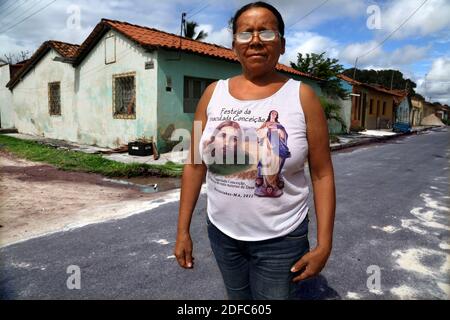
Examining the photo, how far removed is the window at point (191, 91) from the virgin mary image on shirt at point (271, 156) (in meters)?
10.0

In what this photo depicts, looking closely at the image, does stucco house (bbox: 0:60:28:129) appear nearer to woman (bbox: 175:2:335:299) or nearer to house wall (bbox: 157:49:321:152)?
house wall (bbox: 157:49:321:152)

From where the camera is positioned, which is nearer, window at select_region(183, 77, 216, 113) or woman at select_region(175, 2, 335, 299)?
woman at select_region(175, 2, 335, 299)

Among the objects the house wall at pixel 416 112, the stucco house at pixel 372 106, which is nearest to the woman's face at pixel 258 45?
the stucco house at pixel 372 106

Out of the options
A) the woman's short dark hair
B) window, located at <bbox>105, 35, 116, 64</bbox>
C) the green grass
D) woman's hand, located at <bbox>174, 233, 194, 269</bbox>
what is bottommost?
the green grass

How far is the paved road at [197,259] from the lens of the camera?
2652 millimetres

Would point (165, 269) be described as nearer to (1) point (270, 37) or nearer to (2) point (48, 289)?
(2) point (48, 289)

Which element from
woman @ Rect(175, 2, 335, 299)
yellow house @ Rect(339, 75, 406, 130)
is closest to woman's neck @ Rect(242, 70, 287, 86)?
woman @ Rect(175, 2, 335, 299)

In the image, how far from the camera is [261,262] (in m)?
1.45

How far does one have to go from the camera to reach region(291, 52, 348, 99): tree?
762 inches

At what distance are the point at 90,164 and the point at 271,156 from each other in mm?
8115

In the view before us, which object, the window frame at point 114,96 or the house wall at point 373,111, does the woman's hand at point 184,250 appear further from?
the house wall at point 373,111

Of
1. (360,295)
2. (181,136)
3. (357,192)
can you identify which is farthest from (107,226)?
(181,136)

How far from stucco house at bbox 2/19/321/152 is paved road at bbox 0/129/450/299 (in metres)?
6.04

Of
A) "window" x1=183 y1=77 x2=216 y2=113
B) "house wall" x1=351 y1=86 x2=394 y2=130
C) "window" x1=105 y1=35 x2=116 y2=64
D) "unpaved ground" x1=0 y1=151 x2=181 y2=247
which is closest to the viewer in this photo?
"unpaved ground" x1=0 y1=151 x2=181 y2=247
